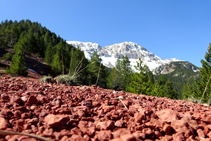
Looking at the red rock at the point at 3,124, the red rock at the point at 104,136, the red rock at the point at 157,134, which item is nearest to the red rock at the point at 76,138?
the red rock at the point at 104,136

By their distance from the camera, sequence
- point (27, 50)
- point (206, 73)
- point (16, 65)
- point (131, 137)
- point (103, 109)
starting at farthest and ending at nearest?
point (27, 50) → point (206, 73) → point (16, 65) → point (103, 109) → point (131, 137)

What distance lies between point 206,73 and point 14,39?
52268 millimetres

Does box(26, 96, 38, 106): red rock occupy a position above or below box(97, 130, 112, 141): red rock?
above

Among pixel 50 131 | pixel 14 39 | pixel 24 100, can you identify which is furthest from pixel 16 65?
pixel 14 39

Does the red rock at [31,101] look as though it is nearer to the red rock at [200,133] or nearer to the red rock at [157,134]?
the red rock at [157,134]

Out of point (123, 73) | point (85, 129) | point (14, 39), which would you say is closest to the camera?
point (85, 129)

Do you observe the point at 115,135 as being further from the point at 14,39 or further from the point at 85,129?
the point at 14,39

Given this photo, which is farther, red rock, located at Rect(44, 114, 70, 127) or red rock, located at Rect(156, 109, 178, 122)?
red rock, located at Rect(156, 109, 178, 122)

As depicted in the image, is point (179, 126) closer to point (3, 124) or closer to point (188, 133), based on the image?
point (188, 133)

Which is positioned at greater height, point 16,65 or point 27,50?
point 27,50

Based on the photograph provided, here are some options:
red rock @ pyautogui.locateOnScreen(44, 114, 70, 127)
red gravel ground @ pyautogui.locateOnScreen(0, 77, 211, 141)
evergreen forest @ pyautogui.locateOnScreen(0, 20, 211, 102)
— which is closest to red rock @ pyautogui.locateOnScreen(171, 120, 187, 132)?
red gravel ground @ pyautogui.locateOnScreen(0, 77, 211, 141)

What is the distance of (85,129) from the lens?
1.05 meters

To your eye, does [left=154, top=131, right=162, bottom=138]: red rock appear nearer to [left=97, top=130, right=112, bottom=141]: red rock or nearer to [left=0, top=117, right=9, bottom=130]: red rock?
[left=97, top=130, right=112, bottom=141]: red rock

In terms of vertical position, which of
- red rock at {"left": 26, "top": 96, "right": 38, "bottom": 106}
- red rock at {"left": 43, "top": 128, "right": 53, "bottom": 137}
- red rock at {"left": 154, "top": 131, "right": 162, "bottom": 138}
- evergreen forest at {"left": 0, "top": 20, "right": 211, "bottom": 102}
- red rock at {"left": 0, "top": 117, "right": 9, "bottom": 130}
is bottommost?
red rock at {"left": 154, "top": 131, "right": 162, "bottom": 138}
